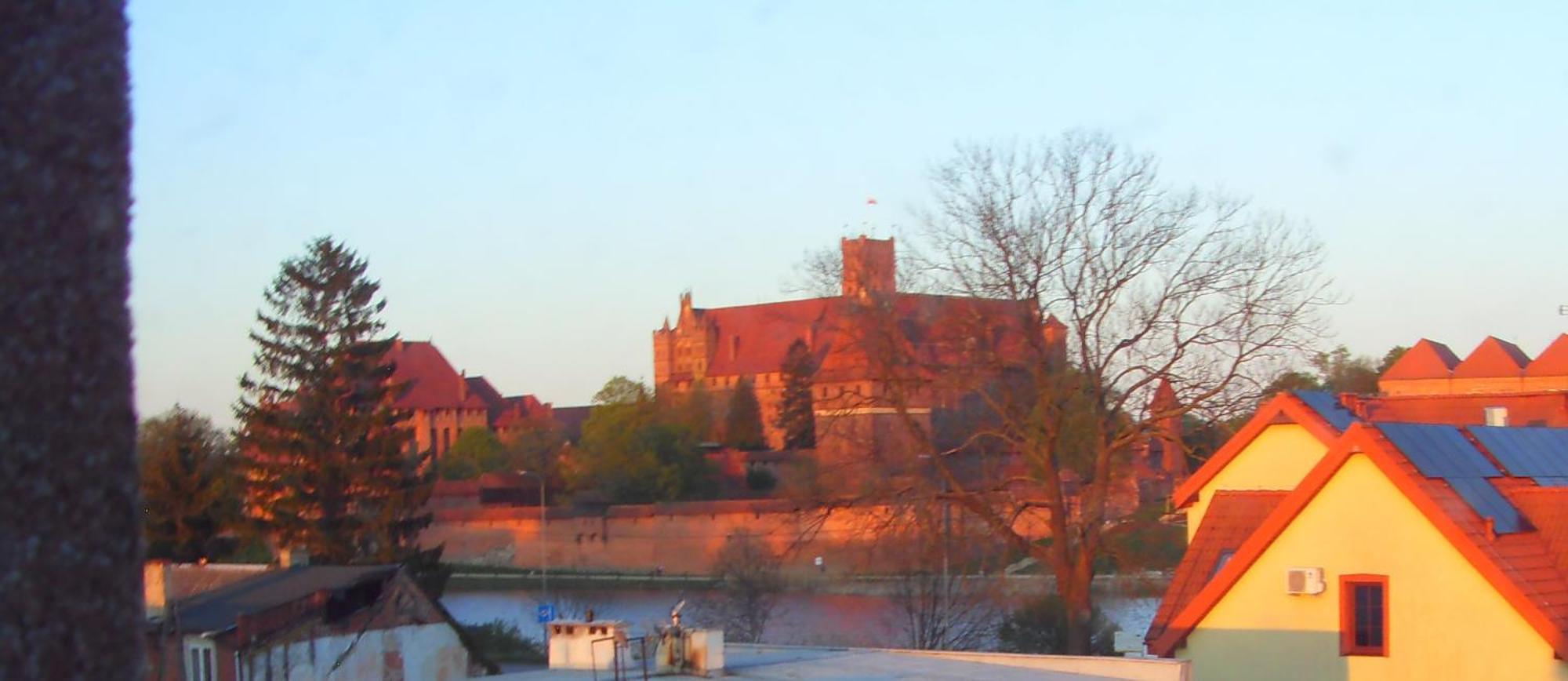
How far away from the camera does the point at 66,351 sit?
2.21m

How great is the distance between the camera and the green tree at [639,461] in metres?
79.1

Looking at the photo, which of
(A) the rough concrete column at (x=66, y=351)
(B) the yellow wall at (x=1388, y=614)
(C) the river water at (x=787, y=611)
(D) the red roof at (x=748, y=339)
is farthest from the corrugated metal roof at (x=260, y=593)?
(D) the red roof at (x=748, y=339)

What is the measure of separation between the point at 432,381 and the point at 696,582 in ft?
145

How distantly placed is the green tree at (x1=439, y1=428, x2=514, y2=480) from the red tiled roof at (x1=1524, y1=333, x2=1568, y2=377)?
5089 centimetres

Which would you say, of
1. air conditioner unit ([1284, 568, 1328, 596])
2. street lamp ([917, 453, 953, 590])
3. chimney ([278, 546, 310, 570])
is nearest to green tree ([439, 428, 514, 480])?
chimney ([278, 546, 310, 570])

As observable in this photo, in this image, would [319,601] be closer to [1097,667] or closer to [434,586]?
[1097,667]

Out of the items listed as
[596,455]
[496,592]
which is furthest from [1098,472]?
[596,455]

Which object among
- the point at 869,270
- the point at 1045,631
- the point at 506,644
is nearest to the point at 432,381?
the point at 506,644

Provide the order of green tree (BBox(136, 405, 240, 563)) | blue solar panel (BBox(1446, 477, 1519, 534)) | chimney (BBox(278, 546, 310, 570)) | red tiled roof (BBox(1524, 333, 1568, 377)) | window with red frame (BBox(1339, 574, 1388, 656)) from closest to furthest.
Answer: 1. blue solar panel (BBox(1446, 477, 1519, 534))
2. window with red frame (BBox(1339, 574, 1388, 656))
3. chimney (BBox(278, 546, 310, 570))
4. green tree (BBox(136, 405, 240, 563))
5. red tiled roof (BBox(1524, 333, 1568, 377))

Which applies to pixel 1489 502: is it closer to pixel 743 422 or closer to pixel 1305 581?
pixel 1305 581

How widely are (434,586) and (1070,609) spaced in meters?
19.0

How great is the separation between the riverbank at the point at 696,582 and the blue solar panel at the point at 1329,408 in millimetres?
6425

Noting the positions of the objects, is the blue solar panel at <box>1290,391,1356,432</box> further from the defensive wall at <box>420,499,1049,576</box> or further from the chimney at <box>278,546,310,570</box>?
the defensive wall at <box>420,499,1049,576</box>

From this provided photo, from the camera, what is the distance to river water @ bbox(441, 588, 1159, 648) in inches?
1565
